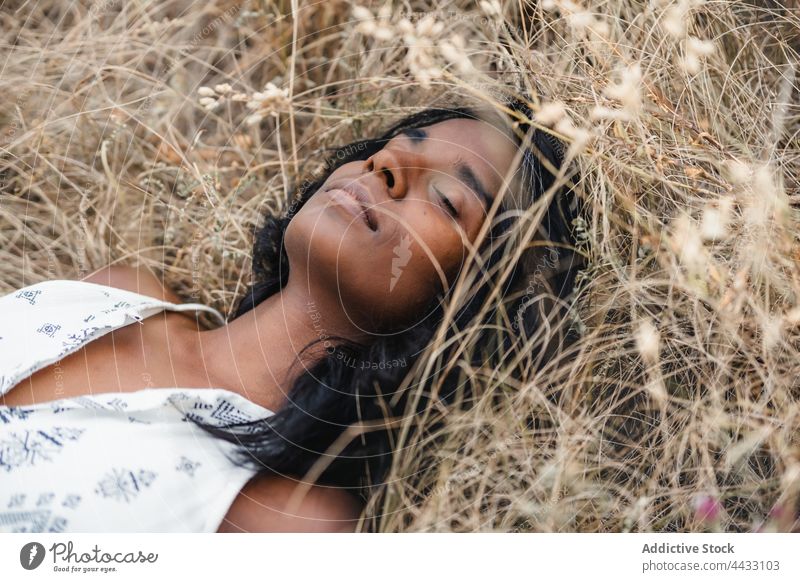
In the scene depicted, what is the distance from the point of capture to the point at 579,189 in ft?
3.29

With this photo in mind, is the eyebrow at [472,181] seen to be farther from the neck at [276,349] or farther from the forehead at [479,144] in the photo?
the neck at [276,349]

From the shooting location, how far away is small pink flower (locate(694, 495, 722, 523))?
0.89 meters

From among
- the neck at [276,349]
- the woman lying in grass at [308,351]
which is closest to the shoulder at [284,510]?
the woman lying in grass at [308,351]

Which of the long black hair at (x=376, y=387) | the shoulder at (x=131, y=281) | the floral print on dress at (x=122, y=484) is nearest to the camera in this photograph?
the floral print on dress at (x=122, y=484)

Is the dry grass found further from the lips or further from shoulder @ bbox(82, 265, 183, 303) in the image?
the lips

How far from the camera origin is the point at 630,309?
0.98 m

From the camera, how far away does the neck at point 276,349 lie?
944mm

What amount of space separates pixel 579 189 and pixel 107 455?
29.5 inches

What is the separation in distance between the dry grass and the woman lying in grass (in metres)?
0.08
